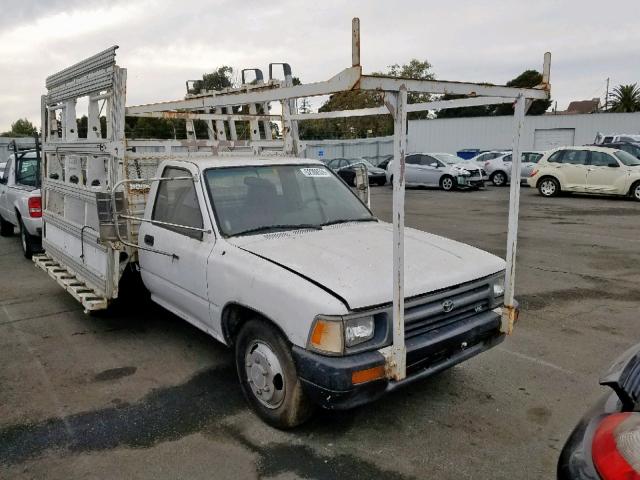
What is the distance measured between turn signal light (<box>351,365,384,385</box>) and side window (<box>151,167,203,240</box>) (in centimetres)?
169

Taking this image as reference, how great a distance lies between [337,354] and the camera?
116 inches

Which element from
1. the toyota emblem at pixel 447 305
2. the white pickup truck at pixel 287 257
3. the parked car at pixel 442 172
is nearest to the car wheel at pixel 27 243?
the white pickup truck at pixel 287 257

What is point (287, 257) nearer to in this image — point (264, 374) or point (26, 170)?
point (264, 374)

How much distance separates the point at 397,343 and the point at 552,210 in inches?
508

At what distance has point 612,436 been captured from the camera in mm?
1729

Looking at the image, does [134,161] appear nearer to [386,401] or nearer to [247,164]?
[247,164]

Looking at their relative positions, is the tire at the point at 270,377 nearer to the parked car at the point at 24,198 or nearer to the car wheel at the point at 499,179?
the parked car at the point at 24,198

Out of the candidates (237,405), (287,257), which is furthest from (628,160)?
(237,405)

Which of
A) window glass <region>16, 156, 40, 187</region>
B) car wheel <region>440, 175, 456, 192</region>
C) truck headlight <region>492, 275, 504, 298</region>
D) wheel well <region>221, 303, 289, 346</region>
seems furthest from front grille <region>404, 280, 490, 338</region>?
car wheel <region>440, 175, 456, 192</region>

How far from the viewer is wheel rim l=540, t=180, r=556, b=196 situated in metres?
18.0

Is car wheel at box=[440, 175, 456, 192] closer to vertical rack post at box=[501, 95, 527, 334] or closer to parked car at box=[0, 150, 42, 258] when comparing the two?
parked car at box=[0, 150, 42, 258]

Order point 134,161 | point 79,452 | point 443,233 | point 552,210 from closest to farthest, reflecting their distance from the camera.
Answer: point 79,452
point 134,161
point 443,233
point 552,210

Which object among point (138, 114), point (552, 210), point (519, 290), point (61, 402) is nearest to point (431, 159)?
point (552, 210)

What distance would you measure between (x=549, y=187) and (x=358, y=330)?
17.0 m
